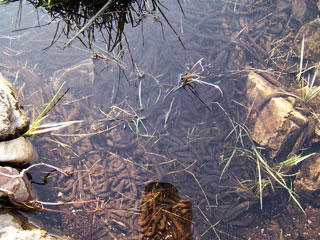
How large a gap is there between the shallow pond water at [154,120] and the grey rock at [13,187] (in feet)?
1.04

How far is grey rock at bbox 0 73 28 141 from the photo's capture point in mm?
1912

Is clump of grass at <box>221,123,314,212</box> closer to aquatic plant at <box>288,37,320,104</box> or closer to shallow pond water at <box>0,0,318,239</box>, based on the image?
shallow pond water at <box>0,0,318,239</box>

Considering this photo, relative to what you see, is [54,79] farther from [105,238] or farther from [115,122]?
[105,238]

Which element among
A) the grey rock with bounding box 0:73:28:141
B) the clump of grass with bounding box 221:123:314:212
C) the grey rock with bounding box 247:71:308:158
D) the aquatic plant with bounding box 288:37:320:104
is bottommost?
the clump of grass with bounding box 221:123:314:212

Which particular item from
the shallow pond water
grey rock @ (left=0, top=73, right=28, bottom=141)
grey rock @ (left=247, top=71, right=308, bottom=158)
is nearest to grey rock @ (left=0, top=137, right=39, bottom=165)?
grey rock @ (left=0, top=73, right=28, bottom=141)

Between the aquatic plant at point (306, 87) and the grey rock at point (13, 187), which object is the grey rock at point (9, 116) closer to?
the grey rock at point (13, 187)

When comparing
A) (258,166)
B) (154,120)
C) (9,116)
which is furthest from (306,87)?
(9,116)

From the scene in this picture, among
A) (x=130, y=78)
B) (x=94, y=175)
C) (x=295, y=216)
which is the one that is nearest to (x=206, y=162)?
(x=295, y=216)

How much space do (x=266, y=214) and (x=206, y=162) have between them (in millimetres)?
1152

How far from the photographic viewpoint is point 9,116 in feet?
6.48

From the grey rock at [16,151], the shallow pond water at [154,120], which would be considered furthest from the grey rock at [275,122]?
the grey rock at [16,151]

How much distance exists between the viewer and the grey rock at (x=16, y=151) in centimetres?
198

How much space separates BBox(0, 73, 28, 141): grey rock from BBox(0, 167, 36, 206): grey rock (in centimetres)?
32

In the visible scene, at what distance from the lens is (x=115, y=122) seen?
11.9ft
